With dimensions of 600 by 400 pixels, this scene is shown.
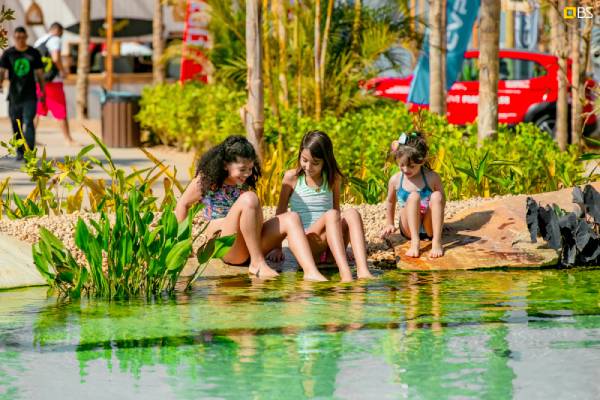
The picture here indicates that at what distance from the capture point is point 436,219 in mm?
8375

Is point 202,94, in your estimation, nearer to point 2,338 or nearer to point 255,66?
point 255,66

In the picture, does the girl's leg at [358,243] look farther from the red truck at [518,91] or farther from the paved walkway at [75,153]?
the red truck at [518,91]

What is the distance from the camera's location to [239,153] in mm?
8148

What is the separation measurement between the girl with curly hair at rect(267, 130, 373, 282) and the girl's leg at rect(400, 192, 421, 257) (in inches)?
15.4

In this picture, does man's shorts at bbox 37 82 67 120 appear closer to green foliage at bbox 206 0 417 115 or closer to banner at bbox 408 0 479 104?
green foliage at bbox 206 0 417 115

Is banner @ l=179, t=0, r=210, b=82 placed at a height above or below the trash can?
above

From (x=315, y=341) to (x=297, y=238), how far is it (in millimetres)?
1877

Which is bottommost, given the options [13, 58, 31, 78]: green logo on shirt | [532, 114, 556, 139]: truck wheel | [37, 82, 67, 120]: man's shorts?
[532, 114, 556, 139]: truck wheel

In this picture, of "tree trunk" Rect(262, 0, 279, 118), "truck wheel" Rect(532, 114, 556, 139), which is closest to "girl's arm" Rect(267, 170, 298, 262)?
"tree trunk" Rect(262, 0, 279, 118)

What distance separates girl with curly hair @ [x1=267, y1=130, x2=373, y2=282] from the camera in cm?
802

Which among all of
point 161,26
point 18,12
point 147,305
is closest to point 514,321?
point 147,305

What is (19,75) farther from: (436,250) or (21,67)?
(436,250)

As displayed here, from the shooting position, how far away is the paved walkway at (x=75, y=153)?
13.7 m

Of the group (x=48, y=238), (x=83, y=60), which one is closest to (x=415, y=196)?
(x=48, y=238)
